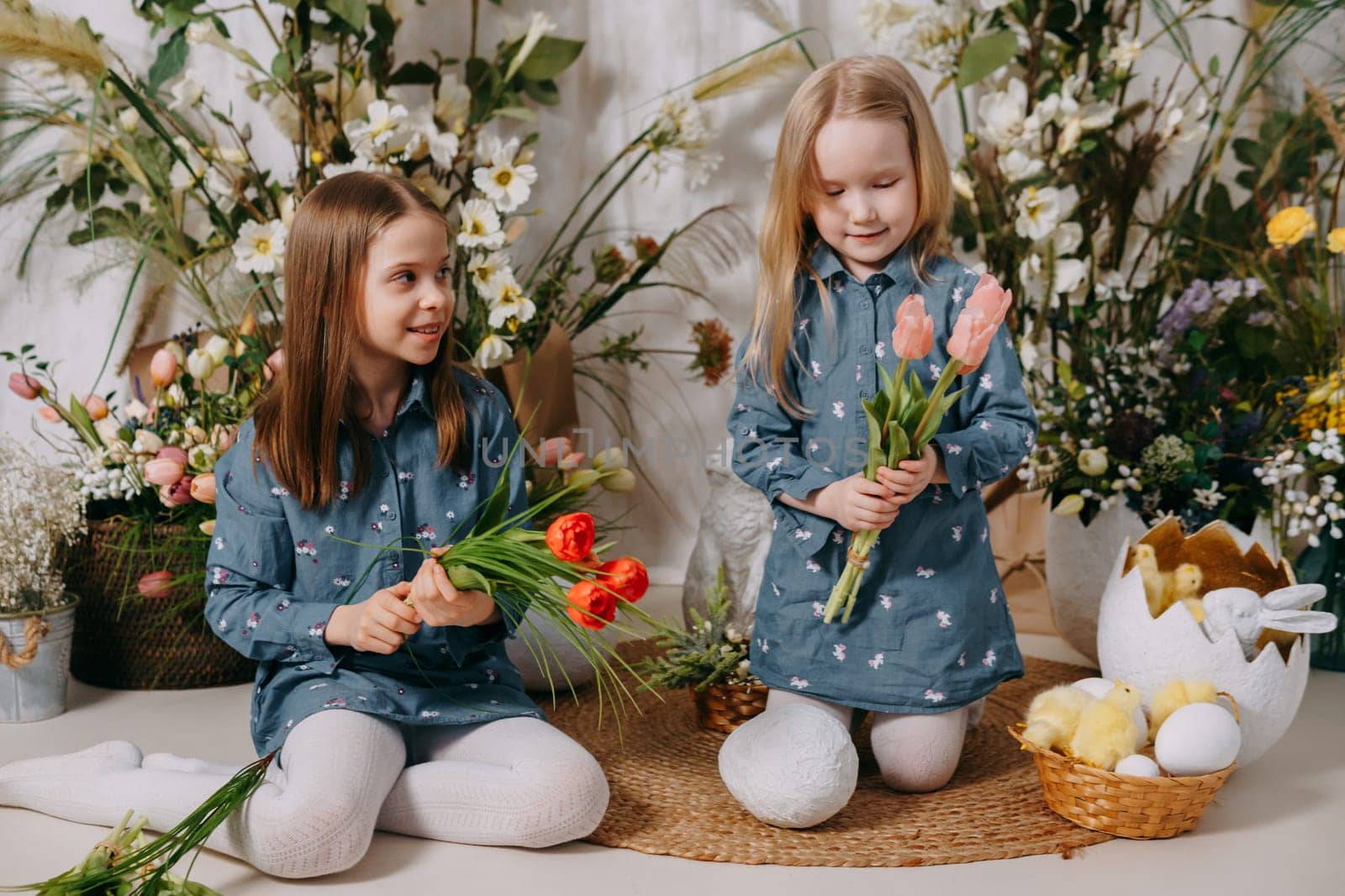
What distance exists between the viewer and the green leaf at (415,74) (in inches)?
98.4

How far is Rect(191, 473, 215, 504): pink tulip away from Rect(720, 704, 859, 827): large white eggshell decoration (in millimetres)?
944

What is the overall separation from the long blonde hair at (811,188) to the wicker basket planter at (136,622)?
41.2 inches

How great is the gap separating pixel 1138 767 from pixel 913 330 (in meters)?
0.60

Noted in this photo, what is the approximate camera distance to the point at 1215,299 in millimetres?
2186

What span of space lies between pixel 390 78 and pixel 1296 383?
174cm

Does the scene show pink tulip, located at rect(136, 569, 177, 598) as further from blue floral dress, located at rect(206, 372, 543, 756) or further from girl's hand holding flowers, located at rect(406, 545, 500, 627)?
girl's hand holding flowers, located at rect(406, 545, 500, 627)

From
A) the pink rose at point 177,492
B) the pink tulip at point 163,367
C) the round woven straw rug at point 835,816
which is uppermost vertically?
the pink tulip at point 163,367

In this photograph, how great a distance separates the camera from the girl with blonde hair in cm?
167

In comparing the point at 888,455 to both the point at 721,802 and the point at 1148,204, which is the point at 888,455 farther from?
the point at 1148,204

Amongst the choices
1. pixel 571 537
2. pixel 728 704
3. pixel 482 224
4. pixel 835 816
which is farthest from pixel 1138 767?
pixel 482 224

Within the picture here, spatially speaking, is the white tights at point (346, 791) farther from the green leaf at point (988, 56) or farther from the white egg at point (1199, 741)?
the green leaf at point (988, 56)

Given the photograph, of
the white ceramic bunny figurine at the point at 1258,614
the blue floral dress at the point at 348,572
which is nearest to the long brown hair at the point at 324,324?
the blue floral dress at the point at 348,572

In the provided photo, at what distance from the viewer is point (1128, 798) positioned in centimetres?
154

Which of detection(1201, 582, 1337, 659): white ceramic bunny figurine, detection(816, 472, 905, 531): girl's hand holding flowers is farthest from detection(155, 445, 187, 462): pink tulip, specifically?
detection(1201, 582, 1337, 659): white ceramic bunny figurine
